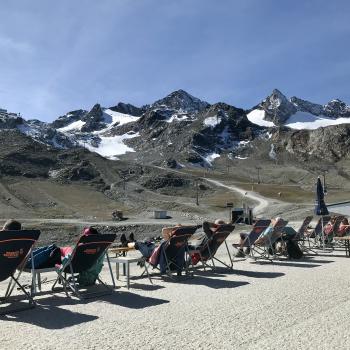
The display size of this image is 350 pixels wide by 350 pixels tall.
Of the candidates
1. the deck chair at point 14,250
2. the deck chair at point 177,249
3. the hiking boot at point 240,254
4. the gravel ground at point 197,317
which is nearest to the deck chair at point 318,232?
the hiking boot at point 240,254

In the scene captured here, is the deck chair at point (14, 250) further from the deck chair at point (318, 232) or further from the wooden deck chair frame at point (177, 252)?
the deck chair at point (318, 232)

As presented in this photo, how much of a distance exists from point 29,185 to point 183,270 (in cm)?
9530

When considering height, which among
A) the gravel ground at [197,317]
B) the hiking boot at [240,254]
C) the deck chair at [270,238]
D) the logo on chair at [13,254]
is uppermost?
the deck chair at [270,238]

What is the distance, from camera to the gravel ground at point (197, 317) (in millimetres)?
5980

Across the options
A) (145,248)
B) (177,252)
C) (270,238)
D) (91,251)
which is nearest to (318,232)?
(270,238)

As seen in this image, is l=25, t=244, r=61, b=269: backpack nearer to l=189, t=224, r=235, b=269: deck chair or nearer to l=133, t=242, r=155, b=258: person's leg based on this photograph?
l=133, t=242, r=155, b=258: person's leg

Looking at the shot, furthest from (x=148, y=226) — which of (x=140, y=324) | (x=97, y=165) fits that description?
(x=97, y=165)

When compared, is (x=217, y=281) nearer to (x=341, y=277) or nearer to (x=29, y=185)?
(x=341, y=277)

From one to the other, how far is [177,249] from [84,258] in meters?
2.74

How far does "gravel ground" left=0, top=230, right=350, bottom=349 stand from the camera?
598 cm

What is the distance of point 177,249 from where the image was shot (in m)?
11.4

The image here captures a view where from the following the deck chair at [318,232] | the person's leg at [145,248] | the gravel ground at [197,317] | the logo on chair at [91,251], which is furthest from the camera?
the deck chair at [318,232]

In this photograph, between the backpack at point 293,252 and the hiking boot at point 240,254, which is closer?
the backpack at point 293,252

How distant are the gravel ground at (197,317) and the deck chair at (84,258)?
0.90ft
